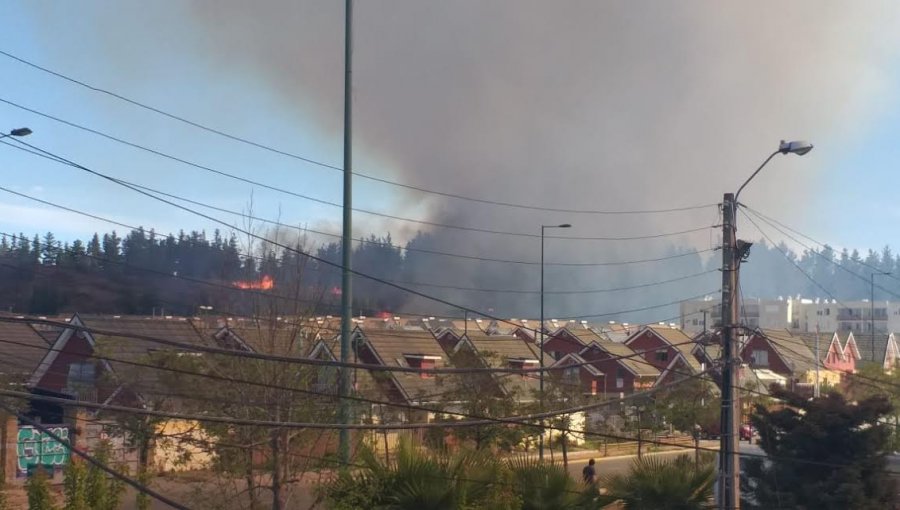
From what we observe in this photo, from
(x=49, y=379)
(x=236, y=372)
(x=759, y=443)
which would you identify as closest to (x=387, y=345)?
(x=49, y=379)

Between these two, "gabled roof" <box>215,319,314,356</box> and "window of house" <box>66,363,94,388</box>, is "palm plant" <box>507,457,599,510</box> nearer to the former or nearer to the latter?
"gabled roof" <box>215,319,314,356</box>

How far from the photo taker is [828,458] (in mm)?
17859

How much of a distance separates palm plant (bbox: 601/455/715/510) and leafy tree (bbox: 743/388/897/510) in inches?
172

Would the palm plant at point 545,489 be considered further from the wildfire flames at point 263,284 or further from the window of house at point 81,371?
the window of house at point 81,371

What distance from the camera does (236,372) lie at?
1423 cm

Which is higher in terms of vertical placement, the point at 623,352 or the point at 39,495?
the point at 623,352

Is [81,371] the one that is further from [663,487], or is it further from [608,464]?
[663,487]

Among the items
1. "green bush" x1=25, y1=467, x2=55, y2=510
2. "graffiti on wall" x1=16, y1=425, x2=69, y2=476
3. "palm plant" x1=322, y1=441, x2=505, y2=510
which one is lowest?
"graffiti on wall" x1=16, y1=425, x2=69, y2=476

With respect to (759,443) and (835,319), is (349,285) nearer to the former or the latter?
(759,443)

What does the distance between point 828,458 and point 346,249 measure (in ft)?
33.9

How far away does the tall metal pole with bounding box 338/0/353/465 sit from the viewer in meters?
12.1

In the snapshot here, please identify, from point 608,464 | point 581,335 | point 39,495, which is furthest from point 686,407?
point 581,335

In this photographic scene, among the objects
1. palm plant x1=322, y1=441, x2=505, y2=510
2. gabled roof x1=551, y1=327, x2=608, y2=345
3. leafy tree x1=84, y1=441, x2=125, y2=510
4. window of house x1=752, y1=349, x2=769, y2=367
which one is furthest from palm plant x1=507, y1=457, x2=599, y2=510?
window of house x1=752, y1=349, x2=769, y2=367

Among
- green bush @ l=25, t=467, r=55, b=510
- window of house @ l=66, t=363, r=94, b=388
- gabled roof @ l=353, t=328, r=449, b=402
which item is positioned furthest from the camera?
gabled roof @ l=353, t=328, r=449, b=402
